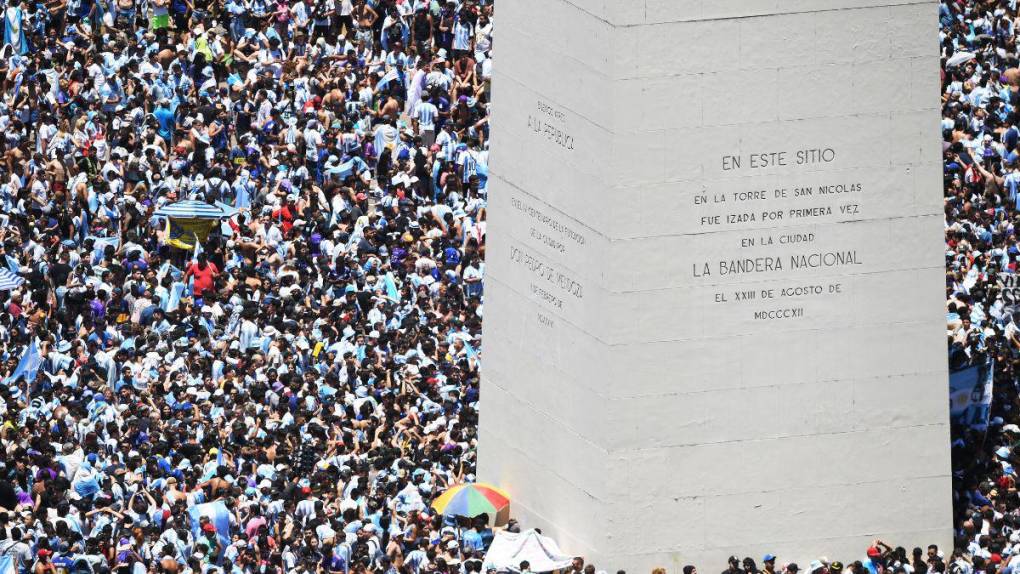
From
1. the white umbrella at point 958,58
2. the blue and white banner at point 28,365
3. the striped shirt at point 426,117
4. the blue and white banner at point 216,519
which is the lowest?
the blue and white banner at point 216,519

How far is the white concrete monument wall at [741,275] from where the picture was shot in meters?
39.5

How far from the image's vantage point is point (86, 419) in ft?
149

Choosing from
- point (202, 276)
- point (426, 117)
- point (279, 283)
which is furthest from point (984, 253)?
point (202, 276)

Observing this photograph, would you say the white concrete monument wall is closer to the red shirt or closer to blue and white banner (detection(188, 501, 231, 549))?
blue and white banner (detection(188, 501, 231, 549))

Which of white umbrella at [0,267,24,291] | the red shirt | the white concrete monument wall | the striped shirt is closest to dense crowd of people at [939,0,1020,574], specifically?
the white concrete monument wall

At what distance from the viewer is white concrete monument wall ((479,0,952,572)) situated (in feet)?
129

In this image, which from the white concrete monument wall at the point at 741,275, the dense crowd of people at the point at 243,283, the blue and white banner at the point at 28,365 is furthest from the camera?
the blue and white banner at the point at 28,365

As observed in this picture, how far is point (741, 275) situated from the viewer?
4003 cm

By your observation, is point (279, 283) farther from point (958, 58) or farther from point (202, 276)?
point (958, 58)

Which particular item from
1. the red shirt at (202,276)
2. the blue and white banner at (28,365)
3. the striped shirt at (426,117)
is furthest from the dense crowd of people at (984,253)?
the blue and white banner at (28,365)

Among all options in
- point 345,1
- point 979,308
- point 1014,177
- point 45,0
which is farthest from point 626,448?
point 45,0

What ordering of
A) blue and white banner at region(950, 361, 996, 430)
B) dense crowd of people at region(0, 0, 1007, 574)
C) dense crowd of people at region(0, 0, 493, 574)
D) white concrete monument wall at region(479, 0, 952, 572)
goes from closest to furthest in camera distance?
white concrete monument wall at region(479, 0, 952, 572), dense crowd of people at region(0, 0, 1007, 574), dense crowd of people at region(0, 0, 493, 574), blue and white banner at region(950, 361, 996, 430)

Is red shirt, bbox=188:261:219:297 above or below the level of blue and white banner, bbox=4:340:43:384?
above

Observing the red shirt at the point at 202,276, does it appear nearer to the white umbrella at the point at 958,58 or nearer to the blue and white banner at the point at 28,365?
the blue and white banner at the point at 28,365
